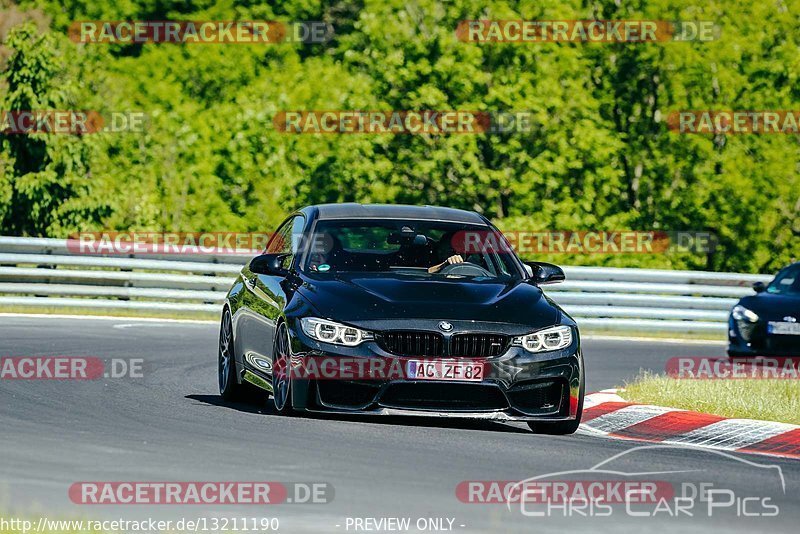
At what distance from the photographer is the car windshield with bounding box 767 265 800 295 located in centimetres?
2162

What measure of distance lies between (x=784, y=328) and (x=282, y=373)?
34.6ft

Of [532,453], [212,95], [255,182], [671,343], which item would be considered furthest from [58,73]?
[212,95]

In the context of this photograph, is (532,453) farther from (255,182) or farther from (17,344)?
(255,182)

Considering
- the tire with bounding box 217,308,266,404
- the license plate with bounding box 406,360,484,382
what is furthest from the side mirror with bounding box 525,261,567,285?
the tire with bounding box 217,308,266,404

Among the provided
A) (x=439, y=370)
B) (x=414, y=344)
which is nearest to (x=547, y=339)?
(x=439, y=370)

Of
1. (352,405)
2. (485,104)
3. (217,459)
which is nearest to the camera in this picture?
(217,459)

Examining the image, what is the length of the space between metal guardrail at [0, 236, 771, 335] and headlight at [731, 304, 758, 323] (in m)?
3.80

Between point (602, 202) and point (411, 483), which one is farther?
point (602, 202)

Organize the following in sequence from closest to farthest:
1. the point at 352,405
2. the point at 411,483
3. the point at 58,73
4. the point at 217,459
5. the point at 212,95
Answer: the point at 411,483, the point at 217,459, the point at 352,405, the point at 58,73, the point at 212,95

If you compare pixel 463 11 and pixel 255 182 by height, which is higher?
pixel 463 11

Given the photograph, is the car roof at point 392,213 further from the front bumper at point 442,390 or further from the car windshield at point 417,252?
the front bumper at point 442,390

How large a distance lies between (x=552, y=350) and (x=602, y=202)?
3015 centimetres

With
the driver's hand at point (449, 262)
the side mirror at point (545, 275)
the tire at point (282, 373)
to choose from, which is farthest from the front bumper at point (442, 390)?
the driver's hand at point (449, 262)

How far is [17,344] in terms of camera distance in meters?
16.7
